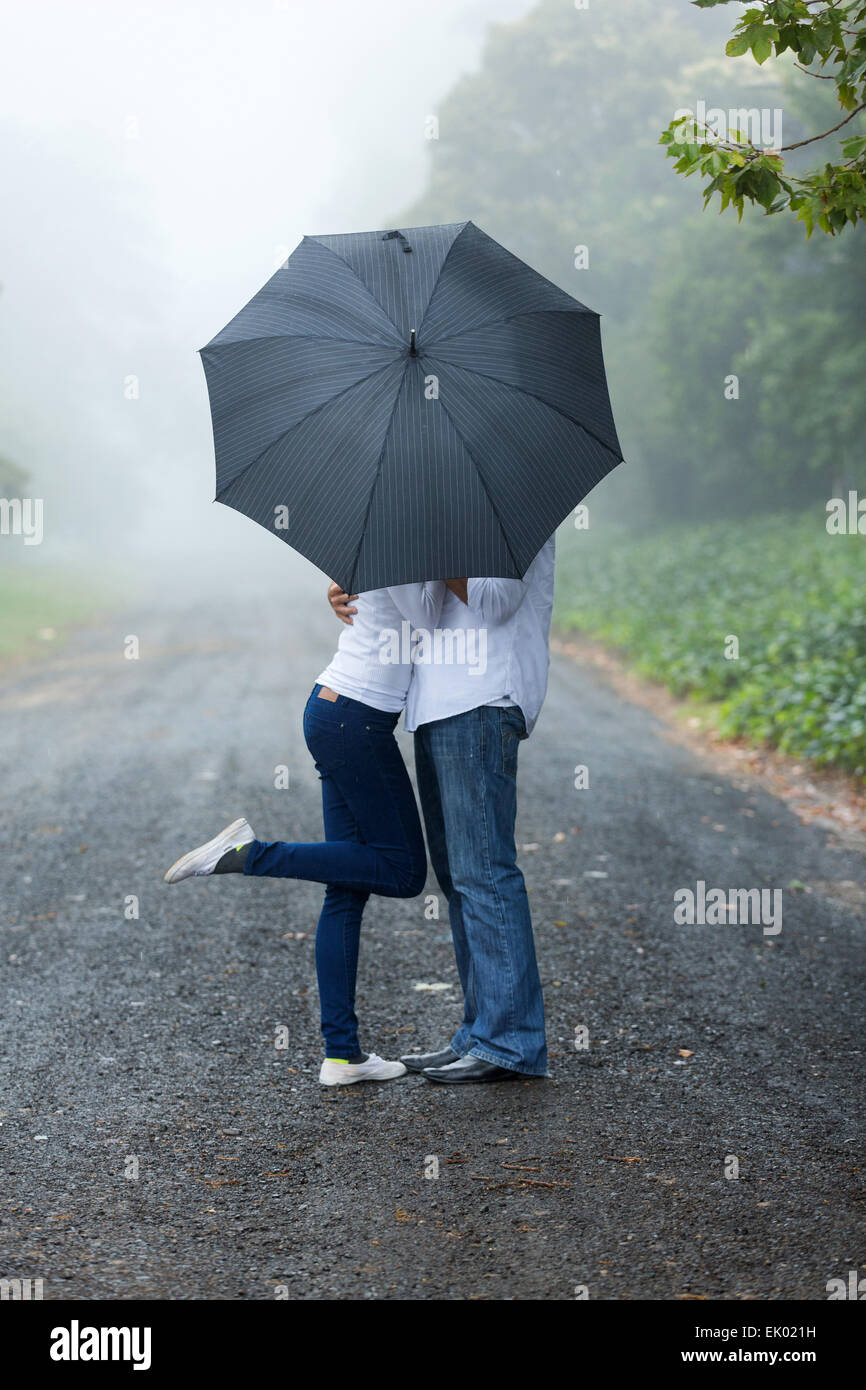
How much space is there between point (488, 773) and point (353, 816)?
17.6 inches

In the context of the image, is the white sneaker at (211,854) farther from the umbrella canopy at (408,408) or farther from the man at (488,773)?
the umbrella canopy at (408,408)

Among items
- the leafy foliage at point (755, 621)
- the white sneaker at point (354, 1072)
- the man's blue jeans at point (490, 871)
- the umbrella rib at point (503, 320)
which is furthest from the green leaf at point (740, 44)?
the leafy foliage at point (755, 621)

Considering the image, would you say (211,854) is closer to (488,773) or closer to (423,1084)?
(488,773)

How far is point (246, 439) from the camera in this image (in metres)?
3.41

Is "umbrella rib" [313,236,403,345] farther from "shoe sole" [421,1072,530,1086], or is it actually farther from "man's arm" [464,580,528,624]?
"shoe sole" [421,1072,530,1086]

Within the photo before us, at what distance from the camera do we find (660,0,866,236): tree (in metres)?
3.53

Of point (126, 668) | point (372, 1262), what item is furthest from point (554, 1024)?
point (126, 668)

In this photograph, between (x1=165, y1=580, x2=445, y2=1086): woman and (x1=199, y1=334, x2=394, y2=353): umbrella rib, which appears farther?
(x1=165, y1=580, x2=445, y2=1086): woman

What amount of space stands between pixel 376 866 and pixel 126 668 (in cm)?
1195

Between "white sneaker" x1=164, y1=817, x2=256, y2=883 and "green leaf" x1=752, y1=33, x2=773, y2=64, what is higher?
"green leaf" x1=752, y1=33, x2=773, y2=64

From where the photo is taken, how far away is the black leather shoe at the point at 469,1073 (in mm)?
3865

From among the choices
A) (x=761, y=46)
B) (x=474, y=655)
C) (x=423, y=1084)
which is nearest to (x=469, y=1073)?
(x=423, y=1084)

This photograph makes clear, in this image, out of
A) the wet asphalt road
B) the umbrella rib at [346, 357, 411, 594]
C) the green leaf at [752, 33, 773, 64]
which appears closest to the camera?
the wet asphalt road

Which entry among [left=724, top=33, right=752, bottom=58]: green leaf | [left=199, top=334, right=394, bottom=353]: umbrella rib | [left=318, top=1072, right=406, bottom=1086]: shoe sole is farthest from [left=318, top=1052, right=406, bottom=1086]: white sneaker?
[left=724, top=33, right=752, bottom=58]: green leaf
